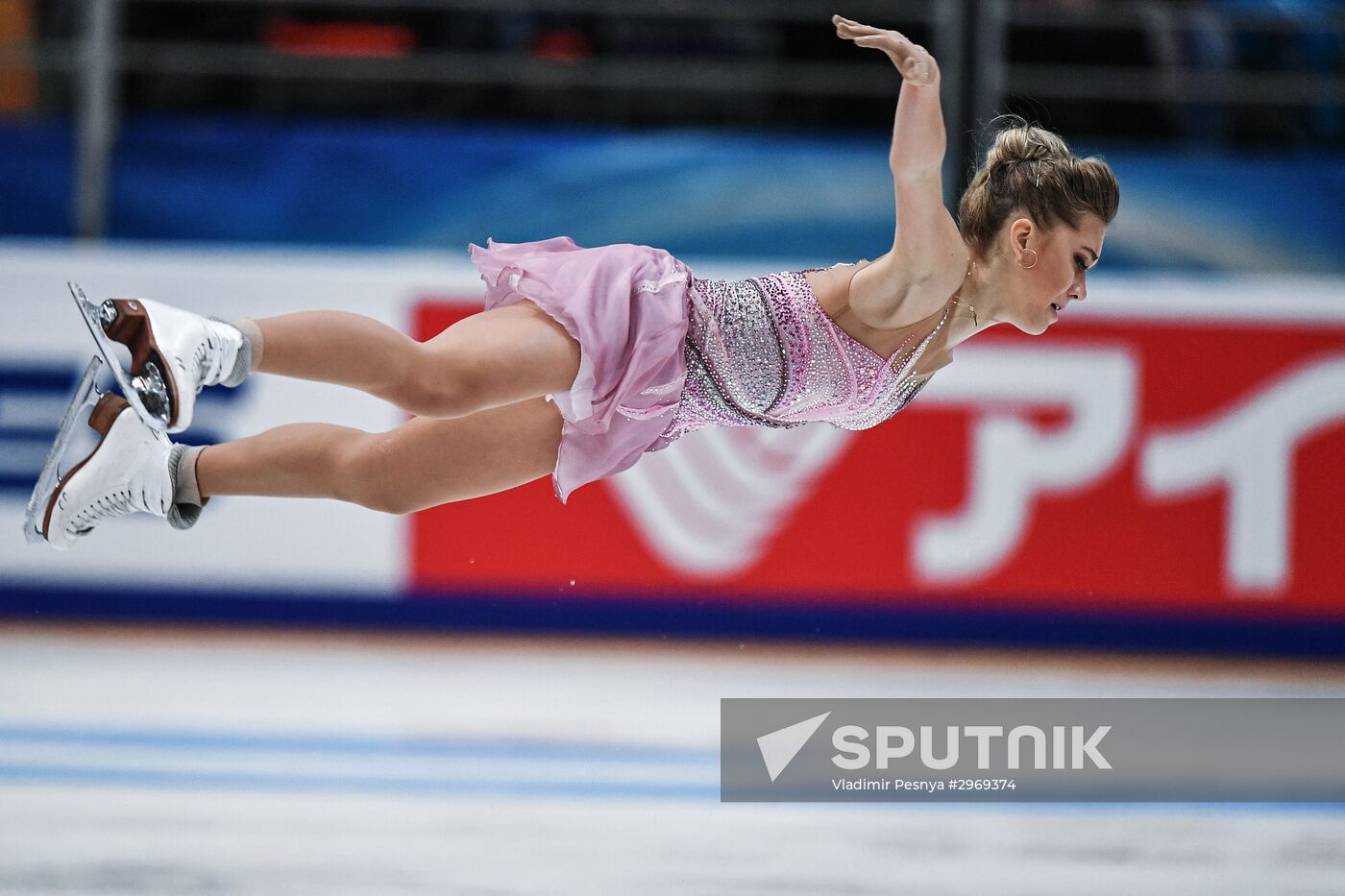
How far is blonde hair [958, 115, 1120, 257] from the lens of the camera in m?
2.92

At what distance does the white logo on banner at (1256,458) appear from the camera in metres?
5.27

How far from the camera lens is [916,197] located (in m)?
2.70

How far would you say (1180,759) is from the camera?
4.19 meters

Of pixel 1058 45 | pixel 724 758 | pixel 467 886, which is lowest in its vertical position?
pixel 467 886

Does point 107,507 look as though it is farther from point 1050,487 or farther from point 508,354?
point 1050,487

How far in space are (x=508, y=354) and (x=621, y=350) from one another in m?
0.24

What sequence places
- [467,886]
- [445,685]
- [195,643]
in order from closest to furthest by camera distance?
[467,886] → [445,685] → [195,643]

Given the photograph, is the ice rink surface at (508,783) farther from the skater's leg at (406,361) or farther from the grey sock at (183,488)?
the skater's leg at (406,361)

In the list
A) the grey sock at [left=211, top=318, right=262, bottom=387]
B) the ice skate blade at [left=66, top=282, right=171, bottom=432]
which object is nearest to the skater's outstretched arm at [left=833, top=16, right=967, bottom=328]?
the grey sock at [left=211, top=318, right=262, bottom=387]

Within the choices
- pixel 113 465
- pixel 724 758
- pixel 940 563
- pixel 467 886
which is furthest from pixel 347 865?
pixel 940 563

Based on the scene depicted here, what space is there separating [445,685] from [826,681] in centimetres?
121

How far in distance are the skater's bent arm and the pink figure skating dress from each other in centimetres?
12

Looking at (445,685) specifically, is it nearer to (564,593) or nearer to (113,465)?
(564,593)

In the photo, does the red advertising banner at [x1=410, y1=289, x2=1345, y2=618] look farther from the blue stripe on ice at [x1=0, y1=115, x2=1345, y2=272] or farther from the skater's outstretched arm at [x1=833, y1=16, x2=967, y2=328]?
the skater's outstretched arm at [x1=833, y1=16, x2=967, y2=328]
